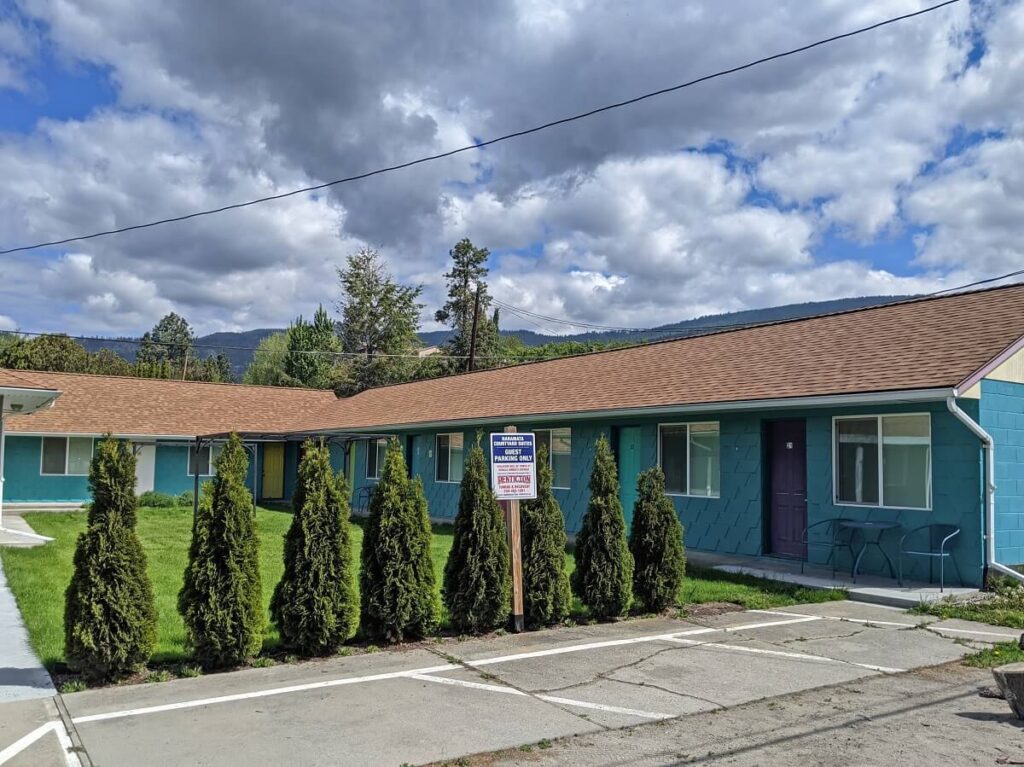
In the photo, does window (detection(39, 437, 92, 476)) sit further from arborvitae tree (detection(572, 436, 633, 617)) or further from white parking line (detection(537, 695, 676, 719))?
white parking line (detection(537, 695, 676, 719))

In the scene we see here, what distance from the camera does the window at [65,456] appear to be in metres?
26.7

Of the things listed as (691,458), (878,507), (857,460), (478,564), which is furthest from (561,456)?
(478,564)

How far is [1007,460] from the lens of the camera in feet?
38.1

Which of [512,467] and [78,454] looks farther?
[78,454]

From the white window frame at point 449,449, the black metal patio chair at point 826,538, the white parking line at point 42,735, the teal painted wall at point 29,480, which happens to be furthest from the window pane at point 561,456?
the teal painted wall at point 29,480

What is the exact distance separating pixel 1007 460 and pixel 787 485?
3.24 m

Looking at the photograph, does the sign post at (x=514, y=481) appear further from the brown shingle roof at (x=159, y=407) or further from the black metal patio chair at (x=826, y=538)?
the brown shingle roof at (x=159, y=407)

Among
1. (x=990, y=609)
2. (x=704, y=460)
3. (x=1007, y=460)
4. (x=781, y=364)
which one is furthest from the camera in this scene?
(x=704, y=460)

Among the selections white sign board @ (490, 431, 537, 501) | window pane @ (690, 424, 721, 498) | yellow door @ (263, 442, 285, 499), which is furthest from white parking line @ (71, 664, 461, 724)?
yellow door @ (263, 442, 285, 499)

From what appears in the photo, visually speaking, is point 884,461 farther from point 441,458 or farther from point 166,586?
point 441,458

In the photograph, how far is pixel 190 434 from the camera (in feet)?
93.8

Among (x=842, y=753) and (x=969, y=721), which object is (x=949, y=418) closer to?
(x=969, y=721)

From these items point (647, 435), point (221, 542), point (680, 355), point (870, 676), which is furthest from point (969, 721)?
point (680, 355)

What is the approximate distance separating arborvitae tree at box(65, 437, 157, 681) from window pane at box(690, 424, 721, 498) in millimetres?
10296
